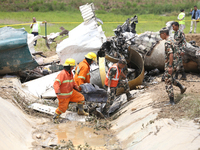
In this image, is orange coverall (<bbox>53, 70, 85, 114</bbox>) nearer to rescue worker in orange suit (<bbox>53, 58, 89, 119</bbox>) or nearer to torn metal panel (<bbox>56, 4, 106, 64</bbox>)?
rescue worker in orange suit (<bbox>53, 58, 89, 119</bbox>)

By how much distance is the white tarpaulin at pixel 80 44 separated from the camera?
31.1 feet

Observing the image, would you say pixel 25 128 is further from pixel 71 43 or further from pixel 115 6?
pixel 115 6

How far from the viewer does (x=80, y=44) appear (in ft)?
31.4

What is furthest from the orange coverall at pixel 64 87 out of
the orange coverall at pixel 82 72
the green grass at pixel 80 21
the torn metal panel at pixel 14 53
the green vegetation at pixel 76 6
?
the green vegetation at pixel 76 6

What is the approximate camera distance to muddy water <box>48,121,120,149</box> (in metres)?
5.06

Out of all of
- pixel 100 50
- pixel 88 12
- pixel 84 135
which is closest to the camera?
pixel 84 135

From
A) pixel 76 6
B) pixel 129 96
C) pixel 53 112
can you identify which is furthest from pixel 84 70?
pixel 76 6

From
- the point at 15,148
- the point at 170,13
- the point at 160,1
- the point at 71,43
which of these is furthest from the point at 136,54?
the point at 160,1

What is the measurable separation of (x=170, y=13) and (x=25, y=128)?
29247 millimetres

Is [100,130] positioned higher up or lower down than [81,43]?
lower down

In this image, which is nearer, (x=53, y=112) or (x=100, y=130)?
(x=100, y=130)

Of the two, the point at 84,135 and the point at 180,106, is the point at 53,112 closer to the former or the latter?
the point at 84,135

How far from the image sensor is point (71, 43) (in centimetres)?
951

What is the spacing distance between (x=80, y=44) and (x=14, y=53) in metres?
2.52
